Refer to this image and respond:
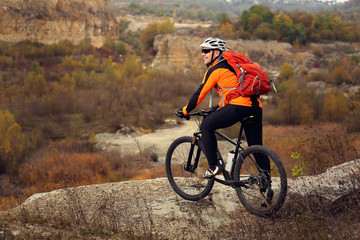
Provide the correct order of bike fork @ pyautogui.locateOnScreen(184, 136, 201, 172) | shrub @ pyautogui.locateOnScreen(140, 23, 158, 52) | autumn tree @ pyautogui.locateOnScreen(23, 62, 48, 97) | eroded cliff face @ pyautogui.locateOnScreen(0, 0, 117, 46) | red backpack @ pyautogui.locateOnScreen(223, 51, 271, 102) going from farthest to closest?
shrub @ pyautogui.locateOnScreen(140, 23, 158, 52) → autumn tree @ pyautogui.locateOnScreen(23, 62, 48, 97) → eroded cliff face @ pyautogui.locateOnScreen(0, 0, 117, 46) → bike fork @ pyautogui.locateOnScreen(184, 136, 201, 172) → red backpack @ pyautogui.locateOnScreen(223, 51, 271, 102)

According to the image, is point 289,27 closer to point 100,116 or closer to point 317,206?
point 100,116

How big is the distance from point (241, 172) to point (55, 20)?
28.3m

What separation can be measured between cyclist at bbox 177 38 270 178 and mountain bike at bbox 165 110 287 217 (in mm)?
99

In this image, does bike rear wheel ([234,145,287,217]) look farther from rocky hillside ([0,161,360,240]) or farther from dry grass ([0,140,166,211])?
dry grass ([0,140,166,211])

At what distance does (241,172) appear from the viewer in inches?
166

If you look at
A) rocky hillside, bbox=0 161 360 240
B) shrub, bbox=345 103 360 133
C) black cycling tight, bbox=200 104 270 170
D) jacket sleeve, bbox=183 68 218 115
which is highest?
jacket sleeve, bbox=183 68 218 115

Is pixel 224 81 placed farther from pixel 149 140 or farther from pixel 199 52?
pixel 199 52

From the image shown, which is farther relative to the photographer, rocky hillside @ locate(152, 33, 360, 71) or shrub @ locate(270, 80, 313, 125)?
rocky hillside @ locate(152, 33, 360, 71)

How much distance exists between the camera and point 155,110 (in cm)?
2023

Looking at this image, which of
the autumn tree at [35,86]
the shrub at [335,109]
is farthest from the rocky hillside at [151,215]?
the autumn tree at [35,86]

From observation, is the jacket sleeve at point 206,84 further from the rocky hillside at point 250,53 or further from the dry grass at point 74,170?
the rocky hillside at point 250,53

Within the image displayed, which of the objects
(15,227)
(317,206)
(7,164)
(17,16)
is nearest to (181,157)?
(317,206)

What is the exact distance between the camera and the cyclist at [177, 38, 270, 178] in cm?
385

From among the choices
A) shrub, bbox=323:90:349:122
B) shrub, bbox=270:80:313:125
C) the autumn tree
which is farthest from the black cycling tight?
the autumn tree
